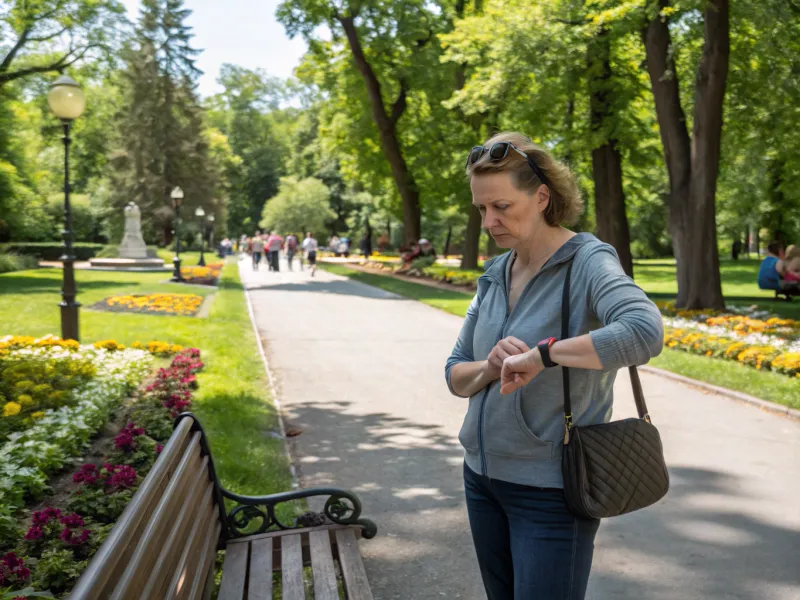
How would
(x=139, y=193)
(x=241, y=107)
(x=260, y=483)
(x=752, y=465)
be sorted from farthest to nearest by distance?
(x=241, y=107) < (x=139, y=193) < (x=752, y=465) < (x=260, y=483)

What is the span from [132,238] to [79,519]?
37186 mm

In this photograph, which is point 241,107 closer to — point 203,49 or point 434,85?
point 203,49

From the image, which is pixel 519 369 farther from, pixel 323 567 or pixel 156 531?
pixel 323 567

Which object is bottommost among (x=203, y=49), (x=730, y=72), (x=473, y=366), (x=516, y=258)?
(x=473, y=366)

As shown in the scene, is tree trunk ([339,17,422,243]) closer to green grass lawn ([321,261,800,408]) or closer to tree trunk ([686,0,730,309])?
tree trunk ([686,0,730,309])

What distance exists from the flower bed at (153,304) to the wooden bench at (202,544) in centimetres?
1183

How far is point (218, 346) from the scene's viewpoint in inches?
464

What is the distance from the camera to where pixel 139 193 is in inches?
2400

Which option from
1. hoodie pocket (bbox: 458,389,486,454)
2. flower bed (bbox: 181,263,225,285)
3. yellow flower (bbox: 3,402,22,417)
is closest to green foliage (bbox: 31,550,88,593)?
hoodie pocket (bbox: 458,389,486,454)

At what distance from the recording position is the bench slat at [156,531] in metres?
2.12

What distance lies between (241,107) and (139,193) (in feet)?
121

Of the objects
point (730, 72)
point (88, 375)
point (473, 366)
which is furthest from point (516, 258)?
point (730, 72)

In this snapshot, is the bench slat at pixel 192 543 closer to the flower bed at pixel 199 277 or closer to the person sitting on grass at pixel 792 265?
the person sitting on grass at pixel 792 265

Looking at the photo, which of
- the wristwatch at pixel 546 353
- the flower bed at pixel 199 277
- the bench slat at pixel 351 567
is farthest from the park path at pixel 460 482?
the flower bed at pixel 199 277
